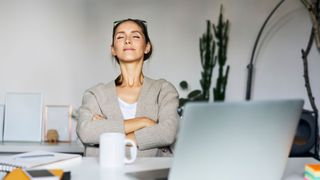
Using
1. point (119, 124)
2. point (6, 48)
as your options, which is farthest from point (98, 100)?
point (6, 48)

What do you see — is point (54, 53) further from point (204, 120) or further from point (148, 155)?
point (204, 120)

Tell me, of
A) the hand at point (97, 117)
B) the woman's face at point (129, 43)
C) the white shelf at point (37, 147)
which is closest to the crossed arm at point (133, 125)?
the hand at point (97, 117)

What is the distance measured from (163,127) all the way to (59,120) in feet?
5.32

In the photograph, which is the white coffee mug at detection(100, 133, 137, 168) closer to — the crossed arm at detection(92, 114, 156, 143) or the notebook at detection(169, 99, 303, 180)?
the crossed arm at detection(92, 114, 156, 143)

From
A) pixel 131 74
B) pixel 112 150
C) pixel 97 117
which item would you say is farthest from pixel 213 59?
pixel 112 150

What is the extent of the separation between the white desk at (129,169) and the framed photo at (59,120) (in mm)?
1673

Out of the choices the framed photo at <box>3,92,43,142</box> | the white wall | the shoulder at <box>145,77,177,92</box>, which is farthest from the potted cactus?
the shoulder at <box>145,77,177,92</box>

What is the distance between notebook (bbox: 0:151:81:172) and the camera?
1.16m

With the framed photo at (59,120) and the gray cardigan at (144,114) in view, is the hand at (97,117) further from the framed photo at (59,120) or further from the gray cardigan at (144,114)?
the framed photo at (59,120)

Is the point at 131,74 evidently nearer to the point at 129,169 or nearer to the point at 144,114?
the point at 144,114

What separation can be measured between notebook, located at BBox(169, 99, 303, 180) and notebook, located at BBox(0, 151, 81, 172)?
504 millimetres

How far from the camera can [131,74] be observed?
160cm

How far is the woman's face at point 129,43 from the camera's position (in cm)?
157

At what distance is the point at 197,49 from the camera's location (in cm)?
304
